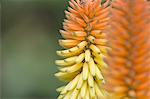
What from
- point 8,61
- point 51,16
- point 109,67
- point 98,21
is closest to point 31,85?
point 8,61

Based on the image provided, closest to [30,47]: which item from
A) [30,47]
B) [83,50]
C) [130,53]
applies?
[30,47]

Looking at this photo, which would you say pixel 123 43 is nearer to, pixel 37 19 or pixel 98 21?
pixel 98 21

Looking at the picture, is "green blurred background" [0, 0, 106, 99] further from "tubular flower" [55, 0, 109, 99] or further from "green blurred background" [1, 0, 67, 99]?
"tubular flower" [55, 0, 109, 99]

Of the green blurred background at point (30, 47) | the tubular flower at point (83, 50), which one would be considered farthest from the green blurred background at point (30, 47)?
the tubular flower at point (83, 50)

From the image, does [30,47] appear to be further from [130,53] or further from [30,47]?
[130,53]

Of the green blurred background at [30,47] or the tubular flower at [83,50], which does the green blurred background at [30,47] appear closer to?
the green blurred background at [30,47]

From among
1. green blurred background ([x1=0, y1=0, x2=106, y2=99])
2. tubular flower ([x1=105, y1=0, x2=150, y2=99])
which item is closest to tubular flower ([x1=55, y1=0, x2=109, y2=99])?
tubular flower ([x1=105, y1=0, x2=150, y2=99])
